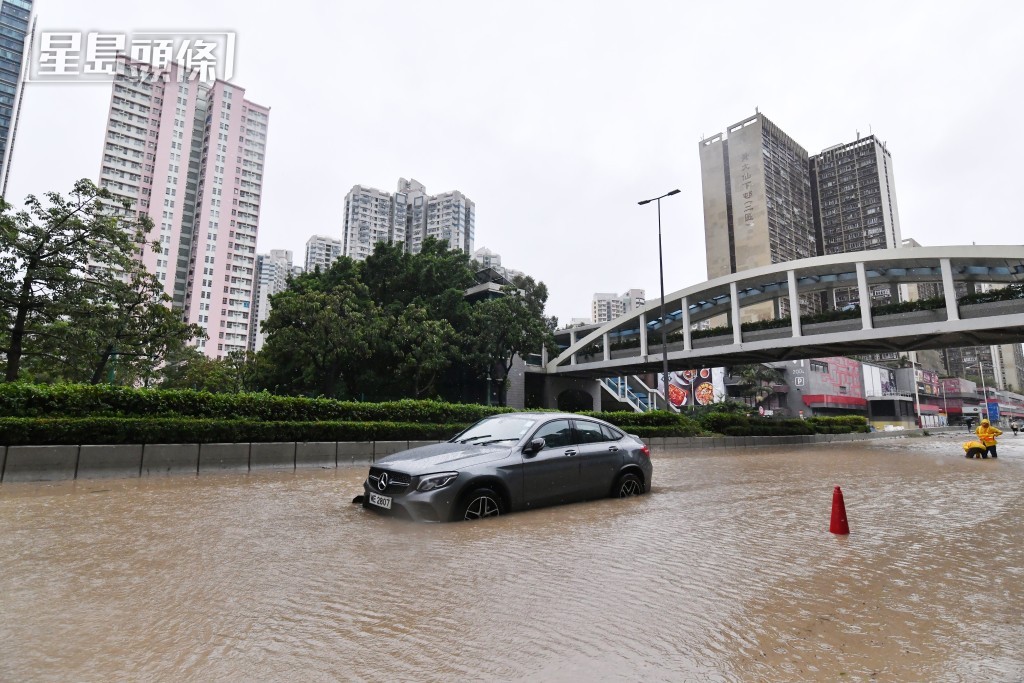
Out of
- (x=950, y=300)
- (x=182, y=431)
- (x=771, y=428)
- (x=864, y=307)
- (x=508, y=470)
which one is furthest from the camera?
(x=864, y=307)

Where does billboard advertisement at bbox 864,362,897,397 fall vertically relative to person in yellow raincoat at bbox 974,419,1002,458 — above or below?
above

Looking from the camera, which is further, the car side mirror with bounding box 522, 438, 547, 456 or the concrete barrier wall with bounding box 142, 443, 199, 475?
the concrete barrier wall with bounding box 142, 443, 199, 475

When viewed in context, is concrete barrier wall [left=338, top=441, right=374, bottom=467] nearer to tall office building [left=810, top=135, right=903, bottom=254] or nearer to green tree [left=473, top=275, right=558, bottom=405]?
green tree [left=473, top=275, right=558, bottom=405]

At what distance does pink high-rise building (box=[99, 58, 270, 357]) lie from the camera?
86500mm

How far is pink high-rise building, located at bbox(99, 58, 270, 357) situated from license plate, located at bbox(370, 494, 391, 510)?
88991 millimetres

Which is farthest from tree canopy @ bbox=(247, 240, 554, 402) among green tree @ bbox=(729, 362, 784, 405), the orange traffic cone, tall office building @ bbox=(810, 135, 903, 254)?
tall office building @ bbox=(810, 135, 903, 254)

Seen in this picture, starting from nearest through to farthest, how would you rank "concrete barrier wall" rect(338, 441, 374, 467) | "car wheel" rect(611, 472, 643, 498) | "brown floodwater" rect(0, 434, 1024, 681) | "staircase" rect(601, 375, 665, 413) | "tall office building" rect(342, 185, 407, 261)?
"brown floodwater" rect(0, 434, 1024, 681) < "car wheel" rect(611, 472, 643, 498) < "concrete barrier wall" rect(338, 441, 374, 467) < "staircase" rect(601, 375, 665, 413) < "tall office building" rect(342, 185, 407, 261)

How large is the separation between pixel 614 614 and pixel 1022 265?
3997 cm

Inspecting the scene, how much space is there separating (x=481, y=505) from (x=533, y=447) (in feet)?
3.17

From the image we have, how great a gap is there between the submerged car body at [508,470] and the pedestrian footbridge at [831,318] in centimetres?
2161

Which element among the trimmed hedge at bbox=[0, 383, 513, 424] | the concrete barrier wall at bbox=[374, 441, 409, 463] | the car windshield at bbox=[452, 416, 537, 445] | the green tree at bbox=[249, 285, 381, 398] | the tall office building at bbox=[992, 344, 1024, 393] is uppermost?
the tall office building at bbox=[992, 344, 1024, 393]

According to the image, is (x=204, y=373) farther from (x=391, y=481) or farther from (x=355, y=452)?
(x=391, y=481)

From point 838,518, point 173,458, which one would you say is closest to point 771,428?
point 838,518

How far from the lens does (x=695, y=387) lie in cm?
6081
